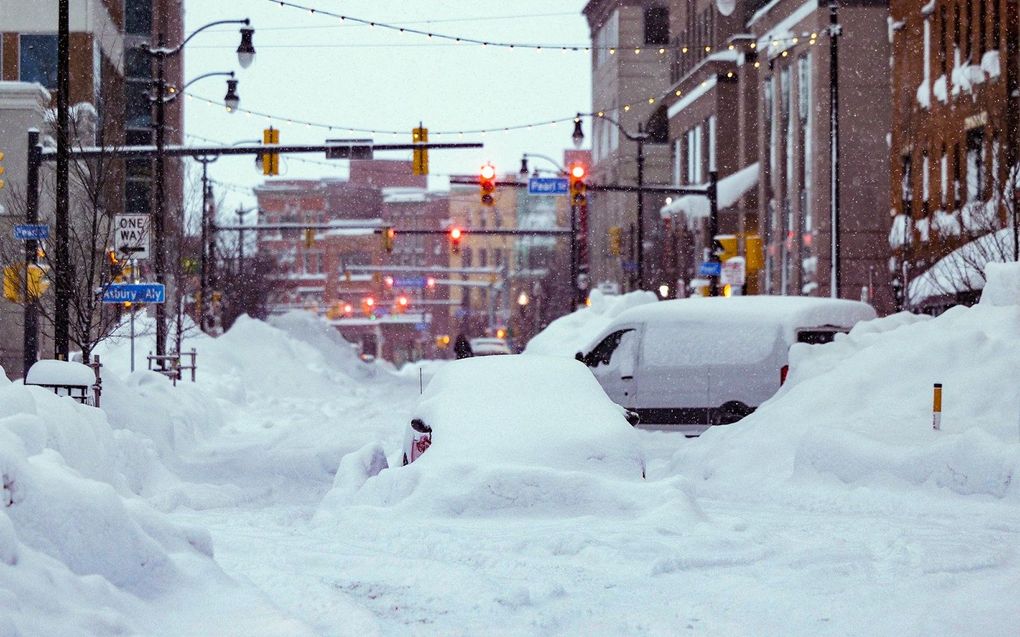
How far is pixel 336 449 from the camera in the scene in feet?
71.4

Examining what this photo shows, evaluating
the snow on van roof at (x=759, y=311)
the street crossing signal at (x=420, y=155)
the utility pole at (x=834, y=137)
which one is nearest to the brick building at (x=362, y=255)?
the street crossing signal at (x=420, y=155)

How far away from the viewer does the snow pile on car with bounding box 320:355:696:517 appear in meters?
11.7

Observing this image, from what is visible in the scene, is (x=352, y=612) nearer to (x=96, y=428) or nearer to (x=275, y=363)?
(x=96, y=428)

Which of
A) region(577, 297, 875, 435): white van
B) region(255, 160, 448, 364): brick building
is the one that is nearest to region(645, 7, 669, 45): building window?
region(255, 160, 448, 364): brick building

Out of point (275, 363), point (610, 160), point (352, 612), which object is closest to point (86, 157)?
point (352, 612)

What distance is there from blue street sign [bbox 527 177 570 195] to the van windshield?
20599 mm

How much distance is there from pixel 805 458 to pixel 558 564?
264 inches

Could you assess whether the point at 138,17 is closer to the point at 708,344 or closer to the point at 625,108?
the point at 625,108

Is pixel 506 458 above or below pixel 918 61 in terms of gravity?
below

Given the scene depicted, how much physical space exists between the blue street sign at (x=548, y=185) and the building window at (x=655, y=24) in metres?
63.0

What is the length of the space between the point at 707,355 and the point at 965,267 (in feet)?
49.3

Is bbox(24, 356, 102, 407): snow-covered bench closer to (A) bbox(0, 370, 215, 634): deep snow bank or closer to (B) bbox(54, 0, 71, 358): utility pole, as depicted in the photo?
(B) bbox(54, 0, 71, 358): utility pole

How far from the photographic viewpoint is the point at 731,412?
21.7 meters

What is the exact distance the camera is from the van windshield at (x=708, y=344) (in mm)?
21656
